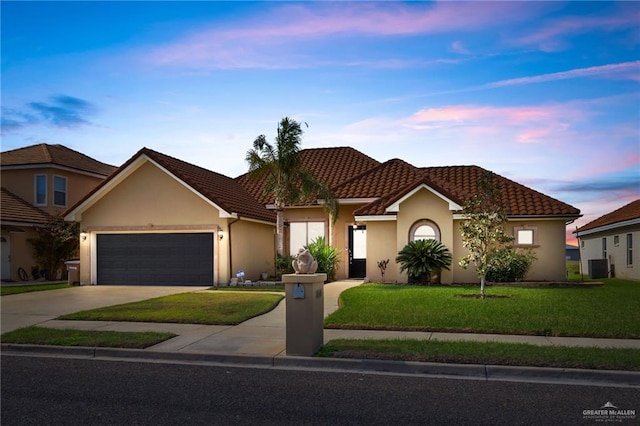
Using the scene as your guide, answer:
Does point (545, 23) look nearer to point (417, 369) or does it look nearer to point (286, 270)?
point (417, 369)

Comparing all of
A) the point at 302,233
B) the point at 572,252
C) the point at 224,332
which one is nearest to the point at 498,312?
the point at 224,332

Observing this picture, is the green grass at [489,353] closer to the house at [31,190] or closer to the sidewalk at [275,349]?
the sidewalk at [275,349]

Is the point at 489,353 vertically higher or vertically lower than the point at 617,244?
lower

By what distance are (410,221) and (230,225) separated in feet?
23.5

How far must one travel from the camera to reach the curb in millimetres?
7121

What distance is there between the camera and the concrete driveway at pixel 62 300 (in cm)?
1269

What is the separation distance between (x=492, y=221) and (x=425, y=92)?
16.1 ft

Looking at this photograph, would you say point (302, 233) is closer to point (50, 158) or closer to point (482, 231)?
point (482, 231)

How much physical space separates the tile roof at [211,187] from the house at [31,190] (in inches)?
225

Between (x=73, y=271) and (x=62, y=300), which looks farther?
(x=73, y=271)

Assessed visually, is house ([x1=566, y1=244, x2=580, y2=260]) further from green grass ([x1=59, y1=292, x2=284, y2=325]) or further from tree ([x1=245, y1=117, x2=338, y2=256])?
green grass ([x1=59, y1=292, x2=284, y2=325])

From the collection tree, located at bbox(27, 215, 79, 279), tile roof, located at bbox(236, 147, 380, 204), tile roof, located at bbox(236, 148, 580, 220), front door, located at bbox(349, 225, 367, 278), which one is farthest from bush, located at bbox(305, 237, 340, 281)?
tree, located at bbox(27, 215, 79, 279)

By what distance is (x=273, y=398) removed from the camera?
6344 millimetres

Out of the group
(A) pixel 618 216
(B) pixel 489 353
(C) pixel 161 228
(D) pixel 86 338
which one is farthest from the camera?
(A) pixel 618 216
